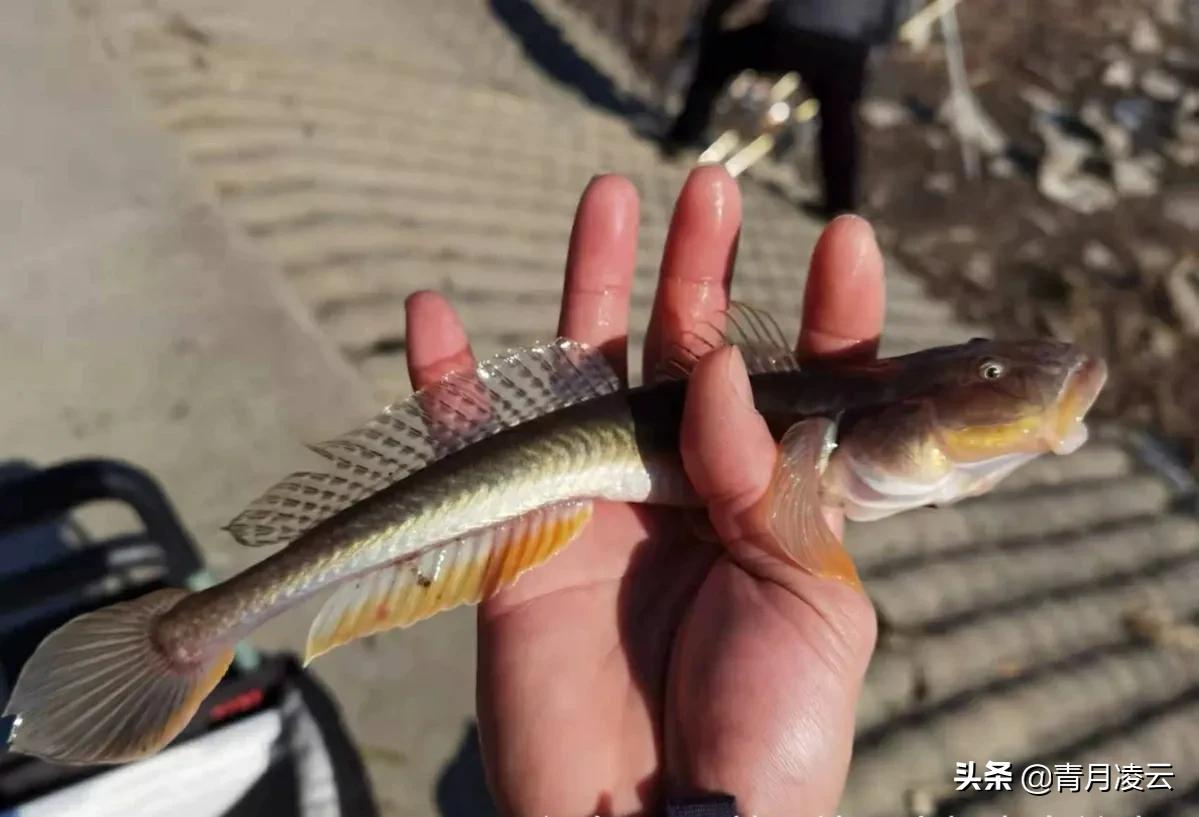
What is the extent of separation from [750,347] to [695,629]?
924mm

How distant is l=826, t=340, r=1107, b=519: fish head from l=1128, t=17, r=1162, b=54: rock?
1178 cm

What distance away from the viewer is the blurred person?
7797mm

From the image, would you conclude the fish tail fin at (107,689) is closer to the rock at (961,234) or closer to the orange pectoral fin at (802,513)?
the orange pectoral fin at (802,513)

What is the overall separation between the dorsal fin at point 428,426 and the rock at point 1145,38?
1226cm

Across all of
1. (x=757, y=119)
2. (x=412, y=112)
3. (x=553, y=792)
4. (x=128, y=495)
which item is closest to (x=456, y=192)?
(x=412, y=112)

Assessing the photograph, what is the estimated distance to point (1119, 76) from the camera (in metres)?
11.5

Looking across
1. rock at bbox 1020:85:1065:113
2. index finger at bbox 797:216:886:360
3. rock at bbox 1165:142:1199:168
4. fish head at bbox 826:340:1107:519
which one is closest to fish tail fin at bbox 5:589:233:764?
fish head at bbox 826:340:1107:519

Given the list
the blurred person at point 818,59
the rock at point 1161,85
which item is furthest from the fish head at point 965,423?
the rock at point 1161,85

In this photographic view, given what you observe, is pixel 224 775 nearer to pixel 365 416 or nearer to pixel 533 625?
pixel 533 625

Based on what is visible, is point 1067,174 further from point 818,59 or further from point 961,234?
point 818,59

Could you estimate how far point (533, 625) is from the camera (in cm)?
284

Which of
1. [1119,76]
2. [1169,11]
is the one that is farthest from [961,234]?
[1169,11]

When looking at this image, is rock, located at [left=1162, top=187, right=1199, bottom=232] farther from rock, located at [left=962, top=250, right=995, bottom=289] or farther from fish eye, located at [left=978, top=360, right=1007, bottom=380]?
fish eye, located at [left=978, top=360, right=1007, bottom=380]

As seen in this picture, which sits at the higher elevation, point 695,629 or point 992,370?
point 992,370
